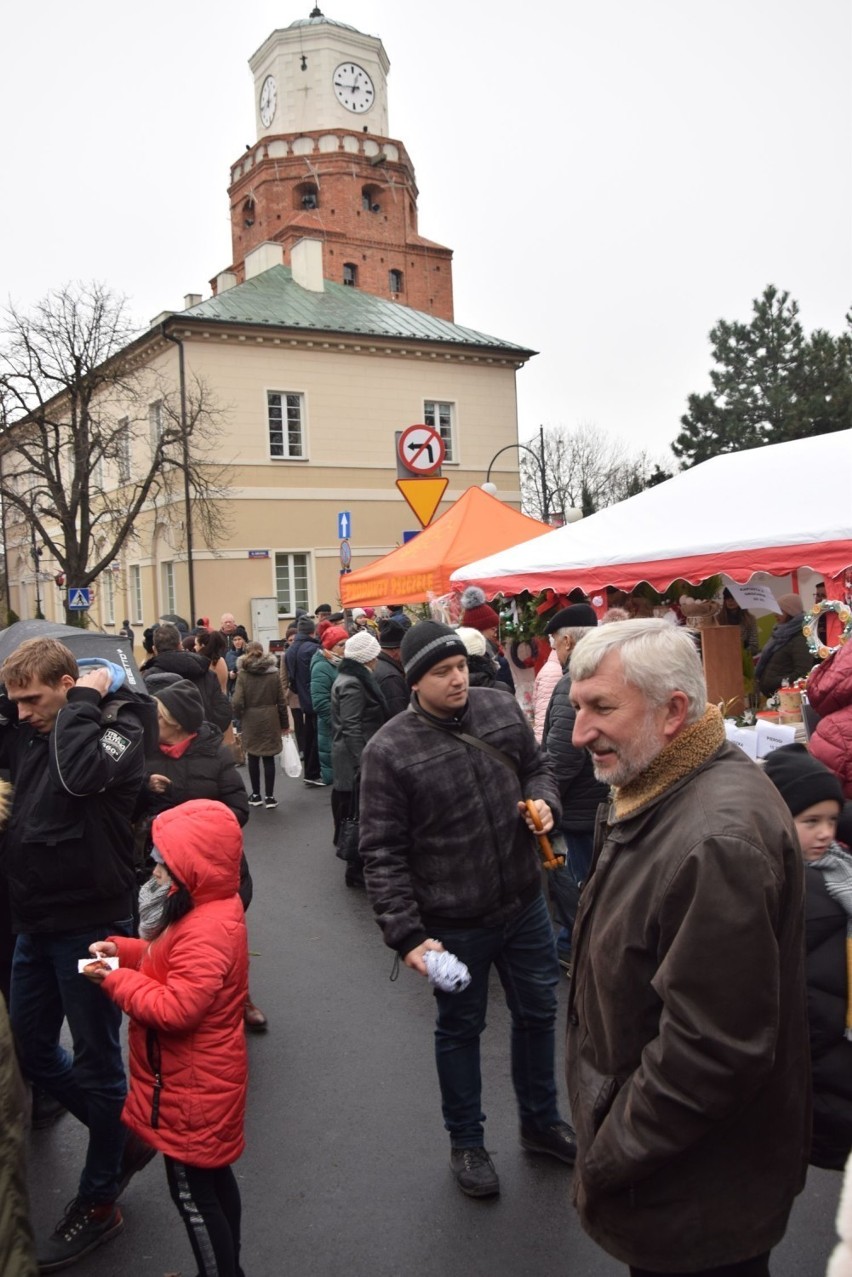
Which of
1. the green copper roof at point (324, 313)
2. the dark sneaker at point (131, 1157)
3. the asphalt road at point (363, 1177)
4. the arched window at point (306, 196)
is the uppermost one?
the arched window at point (306, 196)

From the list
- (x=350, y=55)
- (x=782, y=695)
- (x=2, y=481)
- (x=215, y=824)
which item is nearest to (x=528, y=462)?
(x=350, y=55)

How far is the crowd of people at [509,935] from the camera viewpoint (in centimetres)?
185

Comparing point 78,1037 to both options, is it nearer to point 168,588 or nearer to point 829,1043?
point 829,1043

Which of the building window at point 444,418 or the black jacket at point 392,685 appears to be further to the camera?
the building window at point 444,418

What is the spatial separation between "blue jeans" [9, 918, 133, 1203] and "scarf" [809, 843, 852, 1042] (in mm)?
2328

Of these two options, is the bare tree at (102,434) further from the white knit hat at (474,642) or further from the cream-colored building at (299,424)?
the white knit hat at (474,642)

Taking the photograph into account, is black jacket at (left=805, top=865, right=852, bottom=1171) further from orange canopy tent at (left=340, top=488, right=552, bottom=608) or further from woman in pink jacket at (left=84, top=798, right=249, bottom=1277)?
orange canopy tent at (left=340, top=488, right=552, bottom=608)

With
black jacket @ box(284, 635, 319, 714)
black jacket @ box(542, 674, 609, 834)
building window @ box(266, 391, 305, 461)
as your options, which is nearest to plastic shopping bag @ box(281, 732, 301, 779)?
black jacket @ box(284, 635, 319, 714)

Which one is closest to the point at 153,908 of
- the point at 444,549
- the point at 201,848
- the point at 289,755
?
the point at 201,848

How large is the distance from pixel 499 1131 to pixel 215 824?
1993 mm

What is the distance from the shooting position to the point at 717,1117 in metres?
1.83

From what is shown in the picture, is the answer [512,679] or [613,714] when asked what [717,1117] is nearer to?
[613,714]

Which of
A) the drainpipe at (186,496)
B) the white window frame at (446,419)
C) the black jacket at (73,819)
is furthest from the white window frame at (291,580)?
the black jacket at (73,819)

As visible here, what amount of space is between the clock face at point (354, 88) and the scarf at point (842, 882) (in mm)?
49730
